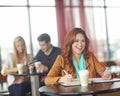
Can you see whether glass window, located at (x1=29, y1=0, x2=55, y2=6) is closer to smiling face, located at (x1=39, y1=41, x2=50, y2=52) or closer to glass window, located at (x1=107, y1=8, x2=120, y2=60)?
glass window, located at (x1=107, y1=8, x2=120, y2=60)

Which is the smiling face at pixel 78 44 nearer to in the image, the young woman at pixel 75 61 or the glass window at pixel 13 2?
the young woman at pixel 75 61

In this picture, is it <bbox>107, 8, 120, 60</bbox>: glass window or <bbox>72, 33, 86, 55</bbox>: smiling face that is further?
<bbox>107, 8, 120, 60</bbox>: glass window

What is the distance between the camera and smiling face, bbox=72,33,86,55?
9.02 ft

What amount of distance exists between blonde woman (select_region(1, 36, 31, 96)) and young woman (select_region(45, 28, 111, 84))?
53.4 inches

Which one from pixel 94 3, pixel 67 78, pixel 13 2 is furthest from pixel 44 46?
pixel 94 3

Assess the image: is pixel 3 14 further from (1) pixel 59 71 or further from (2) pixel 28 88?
Answer: (1) pixel 59 71

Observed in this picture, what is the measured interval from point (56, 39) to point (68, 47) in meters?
3.84

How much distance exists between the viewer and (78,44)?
275 cm

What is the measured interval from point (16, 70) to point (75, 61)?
1.46 metres

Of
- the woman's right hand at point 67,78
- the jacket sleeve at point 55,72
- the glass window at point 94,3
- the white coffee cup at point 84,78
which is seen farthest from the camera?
the glass window at point 94,3

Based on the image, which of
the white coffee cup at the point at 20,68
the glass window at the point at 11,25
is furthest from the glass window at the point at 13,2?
the white coffee cup at the point at 20,68

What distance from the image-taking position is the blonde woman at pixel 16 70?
404 centimetres

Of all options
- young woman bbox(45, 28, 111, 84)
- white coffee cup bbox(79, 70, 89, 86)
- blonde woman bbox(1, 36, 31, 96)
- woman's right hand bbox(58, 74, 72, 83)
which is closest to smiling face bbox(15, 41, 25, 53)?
blonde woman bbox(1, 36, 31, 96)

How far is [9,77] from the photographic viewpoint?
13.3 ft
